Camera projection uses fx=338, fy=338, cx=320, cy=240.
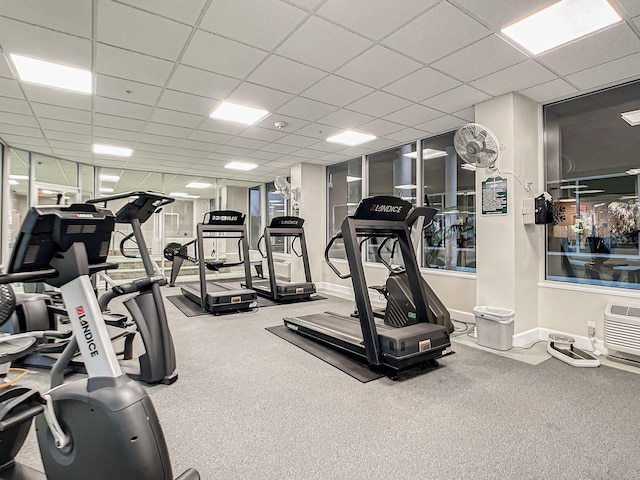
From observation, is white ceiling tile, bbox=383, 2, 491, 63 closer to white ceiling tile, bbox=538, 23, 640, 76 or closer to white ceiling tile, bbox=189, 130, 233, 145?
white ceiling tile, bbox=538, 23, 640, 76

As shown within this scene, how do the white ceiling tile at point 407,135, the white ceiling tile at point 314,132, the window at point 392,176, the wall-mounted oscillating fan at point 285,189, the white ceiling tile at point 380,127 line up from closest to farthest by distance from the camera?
the white ceiling tile at point 380,127 < the white ceiling tile at point 314,132 < the white ceiling tile at point 407,135 < the window at point 392,176 < the wall-mounted oscillating fan at point 285,189

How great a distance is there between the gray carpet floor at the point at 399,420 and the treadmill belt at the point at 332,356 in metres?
0.10

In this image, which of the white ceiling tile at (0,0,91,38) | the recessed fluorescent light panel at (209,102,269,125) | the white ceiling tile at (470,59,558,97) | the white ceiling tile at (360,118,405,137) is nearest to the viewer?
the white ceiling tile at (0,0,91,38)

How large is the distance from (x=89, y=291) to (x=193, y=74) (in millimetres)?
2801

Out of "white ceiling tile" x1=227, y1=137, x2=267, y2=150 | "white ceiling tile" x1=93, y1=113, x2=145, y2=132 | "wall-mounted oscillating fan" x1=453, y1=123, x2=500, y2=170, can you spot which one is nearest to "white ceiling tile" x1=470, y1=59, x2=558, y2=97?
"wall-mounted oscillating fan" x1=453, y1=123, x2=500, y2=170

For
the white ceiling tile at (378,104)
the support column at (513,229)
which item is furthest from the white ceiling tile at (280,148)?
the support column at (513,229)

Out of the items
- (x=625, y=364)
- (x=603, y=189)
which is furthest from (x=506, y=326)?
(x=603, y=189)

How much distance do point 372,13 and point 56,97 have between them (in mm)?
3692

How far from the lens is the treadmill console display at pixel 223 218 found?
5633 mm

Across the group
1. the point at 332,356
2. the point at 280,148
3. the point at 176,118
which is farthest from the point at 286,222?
the point at 332,356

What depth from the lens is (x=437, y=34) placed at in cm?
272

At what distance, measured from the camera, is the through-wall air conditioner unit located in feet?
10.6

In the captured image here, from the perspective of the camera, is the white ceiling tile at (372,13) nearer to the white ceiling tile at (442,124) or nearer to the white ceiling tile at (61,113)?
the white ceiling tile at (442,124)

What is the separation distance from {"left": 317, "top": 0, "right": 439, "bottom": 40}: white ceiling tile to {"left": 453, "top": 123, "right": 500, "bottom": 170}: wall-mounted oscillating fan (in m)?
1.58
